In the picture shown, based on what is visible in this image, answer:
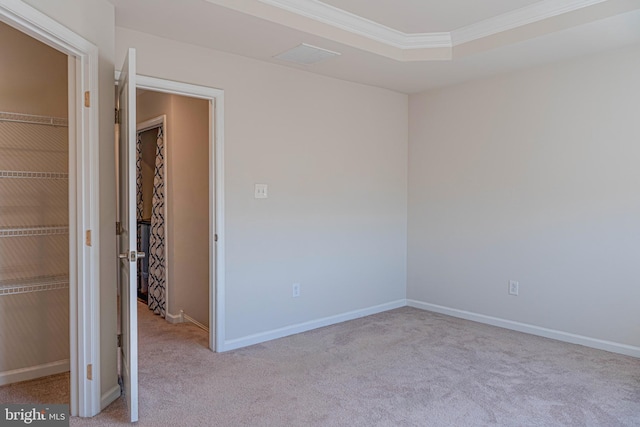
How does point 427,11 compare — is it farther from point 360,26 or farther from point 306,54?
point 306,54

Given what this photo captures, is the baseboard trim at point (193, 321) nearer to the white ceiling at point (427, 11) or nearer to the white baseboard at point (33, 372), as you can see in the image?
the white baseboard at point (33, 372)

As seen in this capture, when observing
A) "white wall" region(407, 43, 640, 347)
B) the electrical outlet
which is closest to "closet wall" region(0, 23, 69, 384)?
"white wall" region(407, 43, 640, 347)

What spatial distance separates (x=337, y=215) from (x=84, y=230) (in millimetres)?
2408

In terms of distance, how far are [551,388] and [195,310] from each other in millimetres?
3065

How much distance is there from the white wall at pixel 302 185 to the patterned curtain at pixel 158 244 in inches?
53.7

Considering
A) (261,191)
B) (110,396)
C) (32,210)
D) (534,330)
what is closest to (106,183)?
(32,210)

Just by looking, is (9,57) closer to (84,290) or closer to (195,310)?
(84,290)

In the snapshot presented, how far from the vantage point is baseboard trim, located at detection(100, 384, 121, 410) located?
253cm

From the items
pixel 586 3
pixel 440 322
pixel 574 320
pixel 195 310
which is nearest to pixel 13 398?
pixel 195 310

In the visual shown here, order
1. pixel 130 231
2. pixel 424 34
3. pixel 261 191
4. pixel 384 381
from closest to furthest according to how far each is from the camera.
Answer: pixel 130 231
pixel 384 381
pixel 424 34
pixel 261 191

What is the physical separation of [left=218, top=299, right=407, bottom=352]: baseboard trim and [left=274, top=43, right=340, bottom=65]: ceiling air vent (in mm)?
2313

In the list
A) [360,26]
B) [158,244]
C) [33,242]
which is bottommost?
[158,244]

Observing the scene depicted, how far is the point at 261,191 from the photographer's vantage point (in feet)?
12.2

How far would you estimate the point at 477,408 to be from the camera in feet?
8.41
